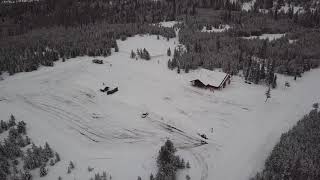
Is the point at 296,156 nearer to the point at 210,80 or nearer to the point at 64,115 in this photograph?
the point at 210,80

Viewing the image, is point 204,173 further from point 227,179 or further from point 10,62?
point 10,62

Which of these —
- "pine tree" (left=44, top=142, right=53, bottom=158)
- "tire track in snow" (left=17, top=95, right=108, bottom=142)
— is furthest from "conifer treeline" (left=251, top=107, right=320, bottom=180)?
"pine tree" (left=44, top=142, right=53, bottom=158)

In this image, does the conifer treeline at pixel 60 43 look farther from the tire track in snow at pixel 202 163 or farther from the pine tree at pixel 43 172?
the tire track in snow at pixel 202 163

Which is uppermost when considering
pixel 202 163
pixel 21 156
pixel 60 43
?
pixel 60 43

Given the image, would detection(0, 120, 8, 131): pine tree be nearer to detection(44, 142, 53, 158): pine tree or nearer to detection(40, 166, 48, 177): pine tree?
detection(44, 142, 53, 158): pine tree

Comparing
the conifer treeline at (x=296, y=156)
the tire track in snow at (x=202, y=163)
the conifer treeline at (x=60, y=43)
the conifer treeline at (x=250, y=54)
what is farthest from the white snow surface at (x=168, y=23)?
the tire track in snow at (x=202, y=163)

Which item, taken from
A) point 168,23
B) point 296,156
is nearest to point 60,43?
point 168,23
